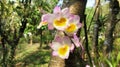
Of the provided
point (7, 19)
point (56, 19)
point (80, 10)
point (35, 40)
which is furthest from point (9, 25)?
point (35, 40)

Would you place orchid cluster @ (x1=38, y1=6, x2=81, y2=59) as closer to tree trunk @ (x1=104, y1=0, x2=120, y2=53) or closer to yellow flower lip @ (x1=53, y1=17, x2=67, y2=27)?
yellow flower lip @ (x1=53, y1=17, x2=67, y2=27)

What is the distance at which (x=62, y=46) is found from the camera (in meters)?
1.48

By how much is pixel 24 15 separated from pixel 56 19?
5871mm

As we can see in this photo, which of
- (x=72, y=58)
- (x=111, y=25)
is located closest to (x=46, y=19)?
(x=72, y=58)

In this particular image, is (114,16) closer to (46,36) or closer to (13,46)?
(13,46)

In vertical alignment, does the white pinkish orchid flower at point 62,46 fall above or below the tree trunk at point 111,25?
above

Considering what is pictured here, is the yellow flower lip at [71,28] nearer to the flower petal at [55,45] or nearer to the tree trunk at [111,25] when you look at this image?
the flower petal at [55,45]

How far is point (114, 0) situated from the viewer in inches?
286

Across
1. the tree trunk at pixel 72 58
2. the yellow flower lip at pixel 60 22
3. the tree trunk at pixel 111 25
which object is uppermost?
the yellow flower lip at pixel 60 22

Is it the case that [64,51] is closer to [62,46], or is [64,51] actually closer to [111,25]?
[62,46]

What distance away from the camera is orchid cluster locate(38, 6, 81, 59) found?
4.71 ft

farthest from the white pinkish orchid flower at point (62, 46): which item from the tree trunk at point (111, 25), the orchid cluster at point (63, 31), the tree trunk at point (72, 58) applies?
the tree trunk at point (111, 25)

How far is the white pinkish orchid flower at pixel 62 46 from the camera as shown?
144cm

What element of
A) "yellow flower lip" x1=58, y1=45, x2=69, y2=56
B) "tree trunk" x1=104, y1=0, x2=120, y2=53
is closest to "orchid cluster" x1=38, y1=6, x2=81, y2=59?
"yellow flower lip" x1=58, y1=45, x2=69, y2=56
